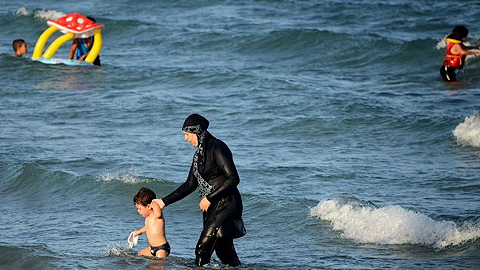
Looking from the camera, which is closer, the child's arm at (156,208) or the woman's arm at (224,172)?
the woman's arm at (224,172)

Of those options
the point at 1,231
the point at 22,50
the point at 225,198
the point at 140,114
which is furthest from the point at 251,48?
the point at 225,198

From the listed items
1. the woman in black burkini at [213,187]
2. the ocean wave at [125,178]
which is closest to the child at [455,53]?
the ocean wave at [125,178]

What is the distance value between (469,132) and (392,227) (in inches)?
210

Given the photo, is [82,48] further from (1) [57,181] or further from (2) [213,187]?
→ (2) [213,187]

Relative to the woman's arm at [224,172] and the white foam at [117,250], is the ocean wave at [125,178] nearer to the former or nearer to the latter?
the white foam at [117,250]

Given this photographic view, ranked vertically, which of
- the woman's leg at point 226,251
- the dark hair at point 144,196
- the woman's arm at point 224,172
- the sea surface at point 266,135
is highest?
the woman's arm at point 224,172

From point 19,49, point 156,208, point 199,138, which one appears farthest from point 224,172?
point 19,49

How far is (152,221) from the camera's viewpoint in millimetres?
9133

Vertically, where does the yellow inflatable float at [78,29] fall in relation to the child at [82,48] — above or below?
above

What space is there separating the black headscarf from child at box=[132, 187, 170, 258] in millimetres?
501

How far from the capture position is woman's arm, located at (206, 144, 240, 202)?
Result: 28.0 ft

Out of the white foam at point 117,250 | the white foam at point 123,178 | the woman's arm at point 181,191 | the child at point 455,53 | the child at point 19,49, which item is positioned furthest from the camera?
the child at point 19,49

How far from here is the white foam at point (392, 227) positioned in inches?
429

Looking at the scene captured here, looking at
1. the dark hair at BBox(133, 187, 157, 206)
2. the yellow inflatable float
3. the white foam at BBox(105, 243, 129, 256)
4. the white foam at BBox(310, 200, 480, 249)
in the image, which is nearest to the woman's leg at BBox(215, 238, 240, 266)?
the dark hair at BBox(133, 187, 157, 206)
